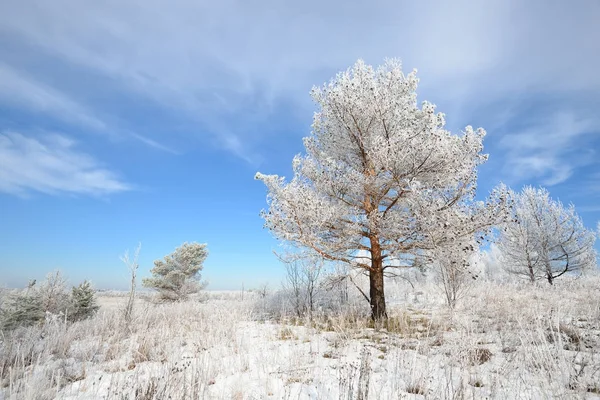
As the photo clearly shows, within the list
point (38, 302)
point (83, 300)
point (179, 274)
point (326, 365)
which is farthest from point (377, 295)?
point (38, 302)

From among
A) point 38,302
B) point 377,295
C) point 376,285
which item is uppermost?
point 376,285

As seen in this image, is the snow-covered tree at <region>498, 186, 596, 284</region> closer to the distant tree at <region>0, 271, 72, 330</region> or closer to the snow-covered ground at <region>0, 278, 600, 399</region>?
the snow-covered ground at <region>0, 278, 600, 399</region>

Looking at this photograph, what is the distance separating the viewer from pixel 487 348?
439cm

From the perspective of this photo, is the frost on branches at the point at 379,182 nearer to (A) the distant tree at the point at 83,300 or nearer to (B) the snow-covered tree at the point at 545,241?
(B) the snow-covered tree at the point at 545,241

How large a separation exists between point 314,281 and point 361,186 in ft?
15.8

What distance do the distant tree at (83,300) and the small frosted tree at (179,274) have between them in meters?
4.47

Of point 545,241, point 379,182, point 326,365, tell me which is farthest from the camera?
point 545,241

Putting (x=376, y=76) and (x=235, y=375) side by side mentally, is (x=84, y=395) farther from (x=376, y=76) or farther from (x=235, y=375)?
(x=376, y=76)

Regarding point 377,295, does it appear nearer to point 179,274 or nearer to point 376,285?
point 376,285

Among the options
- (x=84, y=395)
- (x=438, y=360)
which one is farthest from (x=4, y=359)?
(x=438, y=360)

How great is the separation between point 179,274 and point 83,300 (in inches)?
262

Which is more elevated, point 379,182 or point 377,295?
point 379,182

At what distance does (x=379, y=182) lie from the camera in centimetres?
715

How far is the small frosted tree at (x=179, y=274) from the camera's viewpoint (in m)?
22.3
